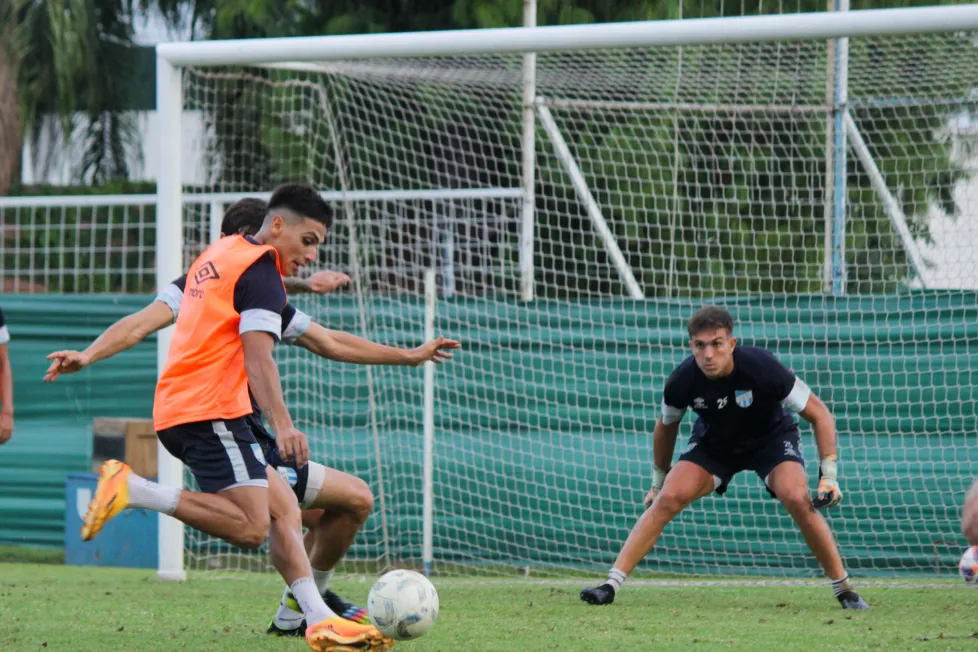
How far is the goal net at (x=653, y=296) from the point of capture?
28.8 ft

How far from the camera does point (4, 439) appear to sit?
695 cm

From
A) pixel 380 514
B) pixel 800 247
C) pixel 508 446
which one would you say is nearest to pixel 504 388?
pixel 508 446

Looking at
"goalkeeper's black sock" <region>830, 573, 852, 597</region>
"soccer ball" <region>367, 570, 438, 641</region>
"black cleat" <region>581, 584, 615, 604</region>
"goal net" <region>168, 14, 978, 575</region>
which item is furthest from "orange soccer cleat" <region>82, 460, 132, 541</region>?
"goal net" <region>168, 14, 978, 575</region>

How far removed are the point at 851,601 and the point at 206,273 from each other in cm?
378

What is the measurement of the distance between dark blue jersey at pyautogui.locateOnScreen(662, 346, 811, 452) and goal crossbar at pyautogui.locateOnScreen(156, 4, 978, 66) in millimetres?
1989

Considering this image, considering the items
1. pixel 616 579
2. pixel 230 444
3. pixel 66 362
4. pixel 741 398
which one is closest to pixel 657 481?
pixel 616 579

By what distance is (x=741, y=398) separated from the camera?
6.59 m

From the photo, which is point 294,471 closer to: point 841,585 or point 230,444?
point 230,444

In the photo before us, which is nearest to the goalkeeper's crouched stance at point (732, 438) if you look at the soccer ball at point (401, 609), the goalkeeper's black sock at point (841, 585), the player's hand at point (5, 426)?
the goalkeeper's black sock at point (841, 585)

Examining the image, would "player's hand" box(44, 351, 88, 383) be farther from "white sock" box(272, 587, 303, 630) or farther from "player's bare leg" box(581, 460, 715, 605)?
"player's bare leg" box(581, 460, 715, 605)

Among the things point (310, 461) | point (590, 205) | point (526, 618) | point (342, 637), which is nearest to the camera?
point (342, 637)

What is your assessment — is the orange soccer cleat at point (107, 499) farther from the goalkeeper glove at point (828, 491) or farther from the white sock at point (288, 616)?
the goalkeeper glove at point (828, 491)

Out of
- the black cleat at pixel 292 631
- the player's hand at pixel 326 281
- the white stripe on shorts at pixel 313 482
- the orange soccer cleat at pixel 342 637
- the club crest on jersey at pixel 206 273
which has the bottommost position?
the black cleat at pixel 292 631

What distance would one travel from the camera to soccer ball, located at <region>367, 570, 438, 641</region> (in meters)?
4.68
